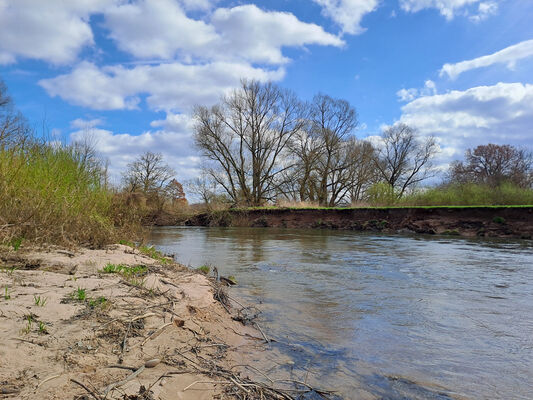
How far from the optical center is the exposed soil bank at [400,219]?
16.1 m

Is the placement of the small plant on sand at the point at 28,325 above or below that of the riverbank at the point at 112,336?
above

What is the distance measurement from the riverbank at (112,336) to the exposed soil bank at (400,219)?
16.2 m

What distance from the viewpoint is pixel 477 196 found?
2311 centimetres

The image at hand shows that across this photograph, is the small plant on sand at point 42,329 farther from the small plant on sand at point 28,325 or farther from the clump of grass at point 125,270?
the clump of grass at point 125,270

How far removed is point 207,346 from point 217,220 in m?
27.7

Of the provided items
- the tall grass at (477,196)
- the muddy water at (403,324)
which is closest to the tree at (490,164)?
the tall grass at (477,196)

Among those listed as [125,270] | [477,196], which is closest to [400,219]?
[477,196]

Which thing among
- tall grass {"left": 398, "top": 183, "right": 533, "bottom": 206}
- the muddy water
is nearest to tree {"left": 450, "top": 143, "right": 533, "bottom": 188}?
tall grass {"left": 398, "top": 183, "right": 533, "bottom": 206}

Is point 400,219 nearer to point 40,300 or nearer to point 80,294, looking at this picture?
point 80,294

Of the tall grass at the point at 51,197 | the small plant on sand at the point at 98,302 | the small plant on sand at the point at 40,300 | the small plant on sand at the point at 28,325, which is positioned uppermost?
the tall grass at the point at 51,197

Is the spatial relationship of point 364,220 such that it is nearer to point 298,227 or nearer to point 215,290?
point 298,227

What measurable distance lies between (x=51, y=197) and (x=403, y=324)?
562 cm

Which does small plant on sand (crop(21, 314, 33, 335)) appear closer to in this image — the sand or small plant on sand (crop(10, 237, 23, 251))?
the sand

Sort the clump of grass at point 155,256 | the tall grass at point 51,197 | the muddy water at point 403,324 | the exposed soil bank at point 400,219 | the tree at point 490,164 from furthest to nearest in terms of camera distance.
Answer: the tree at point 490,164, the exposed soil bank at point 400,219, the clump of grass at point 155,256, the tall grass at point 51,197, the muddy water at point 403,324
